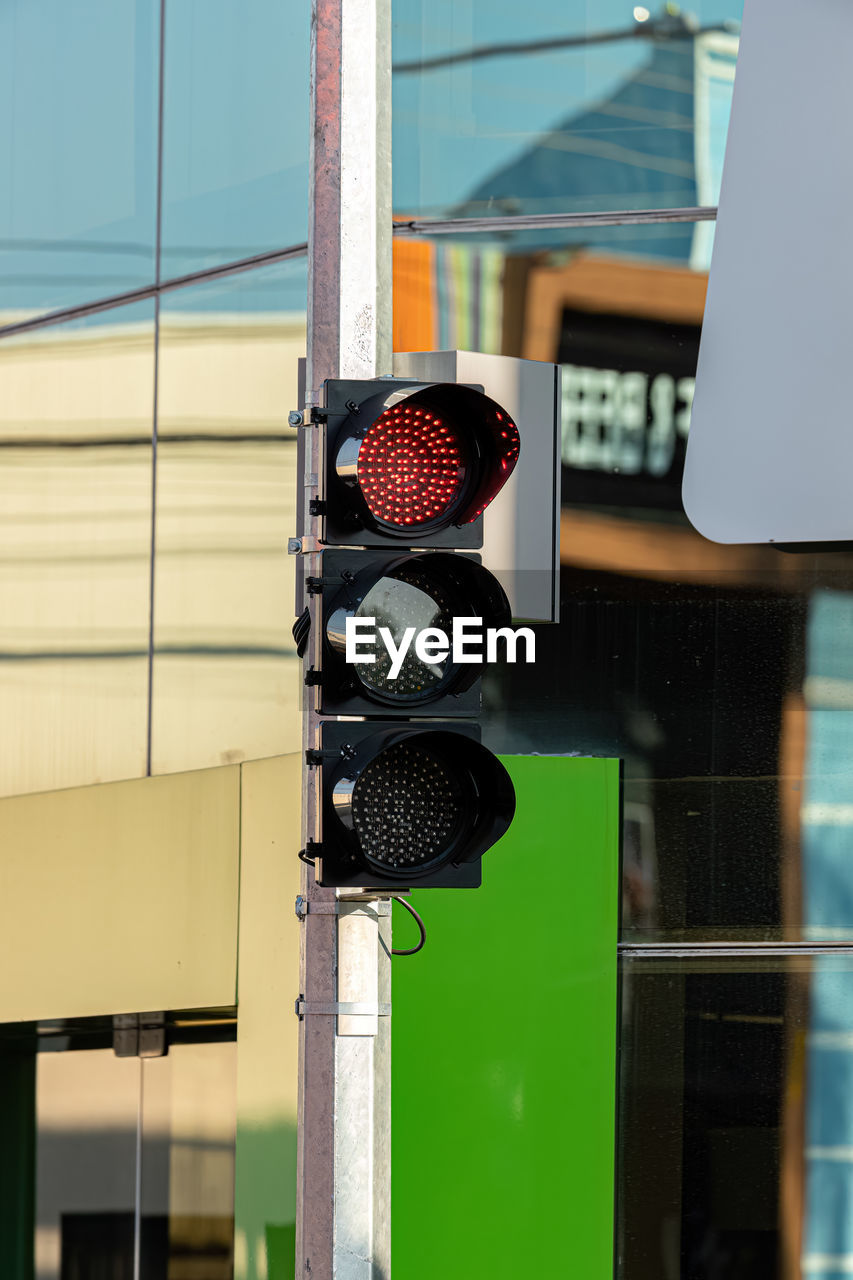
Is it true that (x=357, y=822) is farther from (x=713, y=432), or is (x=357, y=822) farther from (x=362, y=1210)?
(x=713, y=432)

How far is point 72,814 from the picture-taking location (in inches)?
267

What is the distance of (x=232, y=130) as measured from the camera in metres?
6.76

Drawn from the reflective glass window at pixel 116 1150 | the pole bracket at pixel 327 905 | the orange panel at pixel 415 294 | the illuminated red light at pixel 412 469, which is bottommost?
the reflective glass window at pixel 116 1150

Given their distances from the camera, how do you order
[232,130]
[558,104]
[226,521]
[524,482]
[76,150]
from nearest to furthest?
1. [524,482]
2. [558,104]
3. [226,521]
4. [232,130]
5. [76,150]

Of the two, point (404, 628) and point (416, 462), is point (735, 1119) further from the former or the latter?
point (416, 462)

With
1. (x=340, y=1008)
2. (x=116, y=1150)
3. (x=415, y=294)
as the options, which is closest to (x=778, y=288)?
(x=415, y=294)

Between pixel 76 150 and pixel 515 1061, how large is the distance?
516 cm

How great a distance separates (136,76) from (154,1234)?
231 inches

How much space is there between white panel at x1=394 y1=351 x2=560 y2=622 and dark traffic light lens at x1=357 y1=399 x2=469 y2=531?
4.18 feet

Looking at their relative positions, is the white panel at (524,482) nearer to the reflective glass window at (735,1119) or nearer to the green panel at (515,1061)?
the green panel at (515,1061)

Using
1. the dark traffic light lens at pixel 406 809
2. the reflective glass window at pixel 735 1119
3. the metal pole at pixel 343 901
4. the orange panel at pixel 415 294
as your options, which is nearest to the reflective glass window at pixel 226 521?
the orange panel at pixel 415 294

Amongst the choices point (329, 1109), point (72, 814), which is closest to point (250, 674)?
point (72, 814)

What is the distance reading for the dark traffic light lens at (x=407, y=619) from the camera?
303 cm

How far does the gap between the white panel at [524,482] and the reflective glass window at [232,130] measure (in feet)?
5.48
